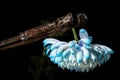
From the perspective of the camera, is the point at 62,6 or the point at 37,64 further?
the point at 62,6

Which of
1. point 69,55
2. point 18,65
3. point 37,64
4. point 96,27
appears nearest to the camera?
point 69,55

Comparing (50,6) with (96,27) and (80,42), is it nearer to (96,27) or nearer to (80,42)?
(96,27)

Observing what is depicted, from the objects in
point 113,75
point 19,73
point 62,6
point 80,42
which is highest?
point 62,6

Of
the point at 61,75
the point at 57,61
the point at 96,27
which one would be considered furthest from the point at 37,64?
the point at 96,27

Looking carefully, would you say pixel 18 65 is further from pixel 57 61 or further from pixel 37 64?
pixel 57 61

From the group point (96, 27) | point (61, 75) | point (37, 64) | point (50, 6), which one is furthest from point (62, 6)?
point (37, 64)

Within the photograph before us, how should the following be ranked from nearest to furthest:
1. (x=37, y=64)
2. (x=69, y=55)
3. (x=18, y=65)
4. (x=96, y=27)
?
(x=69, y=55) < (x=37, y=64) < (x=18, y=65) < (x=96, y=27)

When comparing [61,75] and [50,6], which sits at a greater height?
[50,6]
